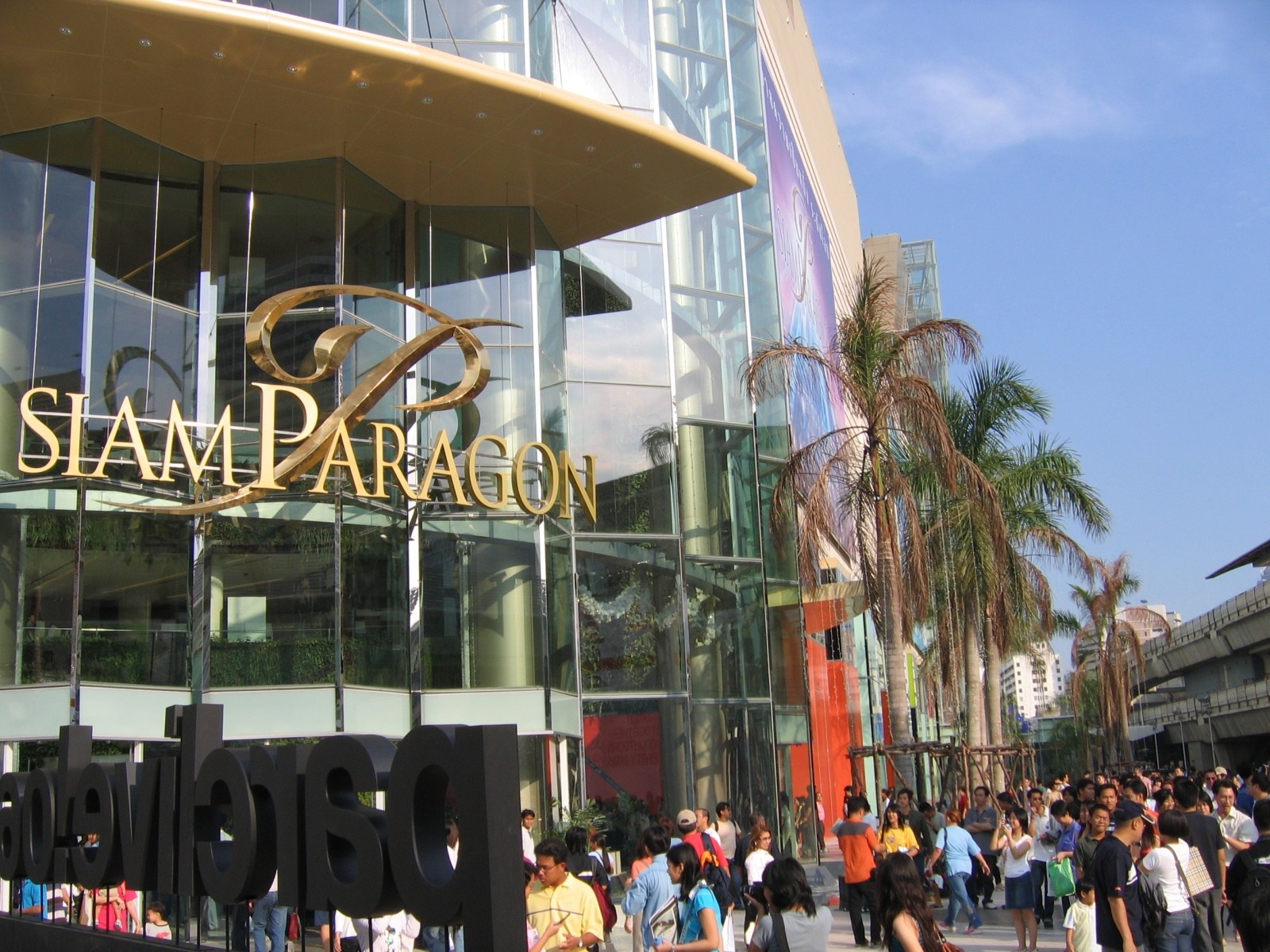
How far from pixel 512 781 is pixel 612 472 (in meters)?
16.6

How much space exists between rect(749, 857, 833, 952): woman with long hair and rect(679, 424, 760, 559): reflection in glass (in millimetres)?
15587

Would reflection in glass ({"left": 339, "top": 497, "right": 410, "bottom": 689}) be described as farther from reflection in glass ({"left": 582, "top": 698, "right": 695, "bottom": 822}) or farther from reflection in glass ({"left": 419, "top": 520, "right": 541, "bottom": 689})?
reflection in glass ({"left": 582, "top": 698, "right": 695, "bottom": 822})

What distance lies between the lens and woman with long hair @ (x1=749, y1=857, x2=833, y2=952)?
7090 mm

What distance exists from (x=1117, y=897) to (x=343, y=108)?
50.2 ft

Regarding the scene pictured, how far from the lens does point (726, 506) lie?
23.7 meters

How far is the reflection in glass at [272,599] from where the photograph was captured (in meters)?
18.4

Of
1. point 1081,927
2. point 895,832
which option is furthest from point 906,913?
point 895,832

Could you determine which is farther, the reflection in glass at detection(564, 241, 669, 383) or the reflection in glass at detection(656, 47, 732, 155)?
the reflection in glass at detection(656, 47, 732, 155)

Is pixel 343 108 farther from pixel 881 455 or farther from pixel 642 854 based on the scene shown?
pixel 642 854

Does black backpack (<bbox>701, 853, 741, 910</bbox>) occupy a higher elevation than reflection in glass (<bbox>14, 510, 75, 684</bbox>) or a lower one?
lower

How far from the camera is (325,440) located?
1794cm

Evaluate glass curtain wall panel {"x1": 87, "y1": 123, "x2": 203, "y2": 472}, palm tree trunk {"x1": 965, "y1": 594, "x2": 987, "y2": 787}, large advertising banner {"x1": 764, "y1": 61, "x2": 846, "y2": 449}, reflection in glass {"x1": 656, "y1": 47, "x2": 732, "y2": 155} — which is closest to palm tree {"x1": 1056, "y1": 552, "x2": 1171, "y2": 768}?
large advertising banner {"x1": 764, "y1": 61, "x2": 846, "y2": 449}

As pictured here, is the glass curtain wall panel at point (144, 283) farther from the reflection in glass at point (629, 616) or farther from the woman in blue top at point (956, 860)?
the woman in blue top at point (956, 860)

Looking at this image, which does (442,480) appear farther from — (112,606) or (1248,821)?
(1248,821)
